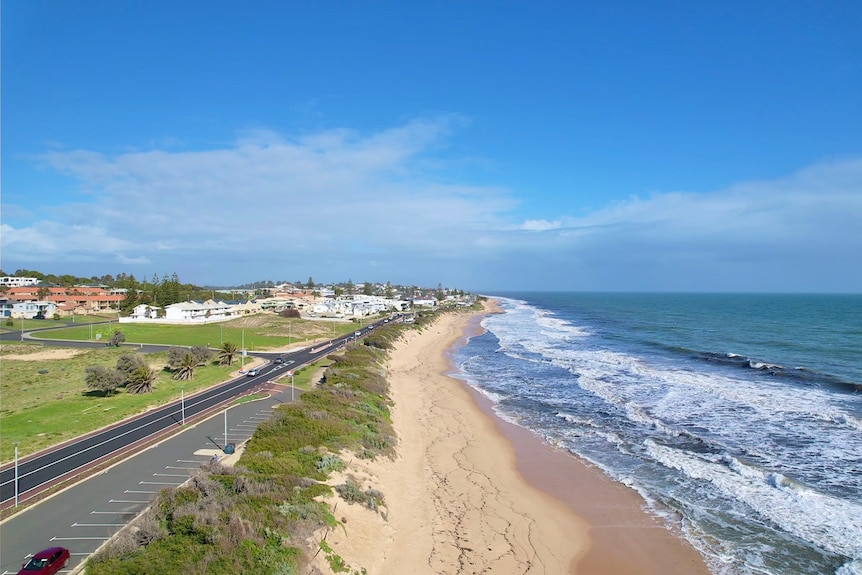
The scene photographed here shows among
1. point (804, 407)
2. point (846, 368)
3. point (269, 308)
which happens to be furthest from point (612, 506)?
point (269, 308)

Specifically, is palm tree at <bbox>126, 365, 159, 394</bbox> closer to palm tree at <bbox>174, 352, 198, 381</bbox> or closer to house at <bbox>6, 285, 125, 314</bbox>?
palm tree at <bbox>174, 352, 198, 381</bbox>

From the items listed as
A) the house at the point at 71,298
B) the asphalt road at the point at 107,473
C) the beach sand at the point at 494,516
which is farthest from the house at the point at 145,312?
the beach sand at the point at 494,516

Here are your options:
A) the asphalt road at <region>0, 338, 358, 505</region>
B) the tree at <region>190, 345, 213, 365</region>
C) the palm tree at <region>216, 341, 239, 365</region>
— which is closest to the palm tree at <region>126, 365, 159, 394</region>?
the asphalt road at <region>0, 338, 358, 505</region>

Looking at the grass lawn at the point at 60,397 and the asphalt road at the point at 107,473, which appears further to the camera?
the grass lawn at the point at 60,397

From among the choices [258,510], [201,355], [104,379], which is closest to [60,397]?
[104,379]

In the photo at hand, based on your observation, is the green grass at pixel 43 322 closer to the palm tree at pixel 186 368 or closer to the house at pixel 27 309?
the house at pixel 27 309

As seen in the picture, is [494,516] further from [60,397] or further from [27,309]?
[27,309]
